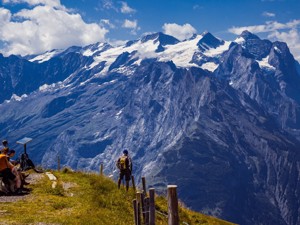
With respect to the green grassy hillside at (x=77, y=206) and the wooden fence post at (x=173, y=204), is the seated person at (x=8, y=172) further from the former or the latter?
the wooden fence post at (x=173, y=204)

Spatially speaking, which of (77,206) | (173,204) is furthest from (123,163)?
(173,204)

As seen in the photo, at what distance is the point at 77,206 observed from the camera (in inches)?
1059

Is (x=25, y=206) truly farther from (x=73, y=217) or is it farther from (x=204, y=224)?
(x=204, y=224)

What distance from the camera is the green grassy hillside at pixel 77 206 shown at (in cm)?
2283

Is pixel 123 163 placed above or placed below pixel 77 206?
above

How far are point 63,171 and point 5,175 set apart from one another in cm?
1714

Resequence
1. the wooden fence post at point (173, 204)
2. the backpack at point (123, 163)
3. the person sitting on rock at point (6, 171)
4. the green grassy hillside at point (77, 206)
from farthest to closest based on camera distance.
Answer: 1. the backpack at point (123, 163)
2. the person sitting on rock at point (6, 171)
3. the green grassy hillside at point (77, 206)
4. the wooden fence post at point (173, 204)

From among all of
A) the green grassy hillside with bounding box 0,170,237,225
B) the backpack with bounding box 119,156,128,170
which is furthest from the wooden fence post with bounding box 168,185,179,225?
the backpack with bounding box 119,156,128,170

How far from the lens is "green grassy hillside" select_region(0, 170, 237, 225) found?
22.8m

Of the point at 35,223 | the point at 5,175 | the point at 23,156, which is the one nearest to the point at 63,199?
the point at 5,175

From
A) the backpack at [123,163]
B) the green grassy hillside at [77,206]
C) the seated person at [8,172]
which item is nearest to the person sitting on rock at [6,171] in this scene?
the seated person at [8,172]

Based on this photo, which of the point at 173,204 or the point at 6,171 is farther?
the point at 6,171

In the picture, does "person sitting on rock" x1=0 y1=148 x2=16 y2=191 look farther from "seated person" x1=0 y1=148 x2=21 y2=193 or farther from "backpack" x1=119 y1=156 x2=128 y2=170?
"backpack" x1=119 y1=156 x2=128 y2=170

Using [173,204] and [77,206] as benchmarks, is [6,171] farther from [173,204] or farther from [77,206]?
[173,204]
